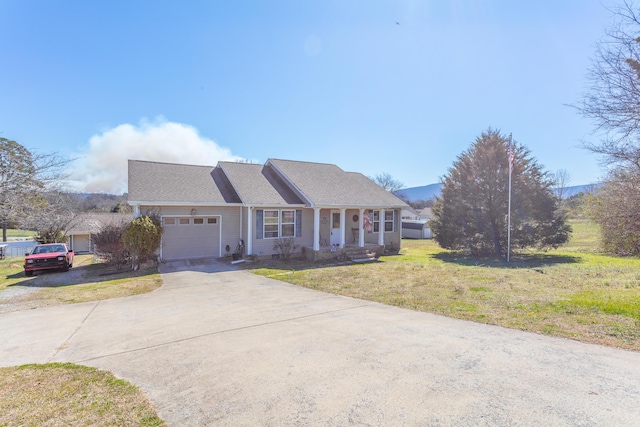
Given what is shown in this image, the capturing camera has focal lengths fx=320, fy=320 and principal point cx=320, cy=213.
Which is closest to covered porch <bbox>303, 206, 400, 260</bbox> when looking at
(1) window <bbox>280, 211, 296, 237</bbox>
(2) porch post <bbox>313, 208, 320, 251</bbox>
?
(2) porch post <bbox>313, 208, 320, 251</bbox>

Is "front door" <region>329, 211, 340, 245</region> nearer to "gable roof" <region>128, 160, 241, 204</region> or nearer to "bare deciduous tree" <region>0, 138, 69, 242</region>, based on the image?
"gable roof" <region>128, 160, 241, 204</region>

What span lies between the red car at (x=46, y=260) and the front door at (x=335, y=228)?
12.6 meters

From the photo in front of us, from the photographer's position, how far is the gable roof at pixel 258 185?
15860mm

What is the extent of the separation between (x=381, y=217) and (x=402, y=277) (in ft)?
24.7


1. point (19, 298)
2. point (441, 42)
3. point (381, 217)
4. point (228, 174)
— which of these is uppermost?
point (441, 42)

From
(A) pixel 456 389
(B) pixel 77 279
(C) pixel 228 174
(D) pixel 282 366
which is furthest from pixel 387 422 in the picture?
(C) pixel 228 174

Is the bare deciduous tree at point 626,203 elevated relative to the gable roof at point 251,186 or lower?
lower

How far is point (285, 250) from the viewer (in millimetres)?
16375

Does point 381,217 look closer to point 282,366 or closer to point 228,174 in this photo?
point 228,174

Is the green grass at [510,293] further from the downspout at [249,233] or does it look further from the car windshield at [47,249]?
the car windshield at [47,249]

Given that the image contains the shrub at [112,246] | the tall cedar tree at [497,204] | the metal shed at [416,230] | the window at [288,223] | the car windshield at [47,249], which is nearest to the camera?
the shrub at [112,246]

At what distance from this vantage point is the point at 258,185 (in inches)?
680

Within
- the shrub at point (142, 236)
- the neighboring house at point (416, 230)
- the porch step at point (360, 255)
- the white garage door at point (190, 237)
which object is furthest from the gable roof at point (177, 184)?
the neighboring house at point (416, 230)

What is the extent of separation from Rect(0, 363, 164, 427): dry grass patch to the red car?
11.8 m
